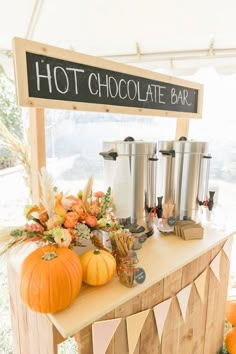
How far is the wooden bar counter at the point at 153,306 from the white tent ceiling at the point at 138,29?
1229mm

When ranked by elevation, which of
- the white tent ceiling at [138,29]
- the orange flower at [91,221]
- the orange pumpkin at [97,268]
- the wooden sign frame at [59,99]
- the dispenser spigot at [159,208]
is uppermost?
the white tent ceiling at [138,29]

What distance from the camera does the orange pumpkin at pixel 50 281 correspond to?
0.61 metres

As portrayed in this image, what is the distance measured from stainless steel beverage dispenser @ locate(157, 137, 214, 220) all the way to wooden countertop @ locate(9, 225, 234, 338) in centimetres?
16

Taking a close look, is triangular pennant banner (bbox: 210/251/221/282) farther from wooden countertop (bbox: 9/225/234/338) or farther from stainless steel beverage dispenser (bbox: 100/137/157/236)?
stainless steel beverage dispenser (bbox: 100/137/157/236)

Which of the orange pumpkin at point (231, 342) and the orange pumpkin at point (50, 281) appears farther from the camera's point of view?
the orange pumpkin at point (231, 342)

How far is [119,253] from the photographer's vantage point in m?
0.78

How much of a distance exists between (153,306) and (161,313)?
51 millimetres

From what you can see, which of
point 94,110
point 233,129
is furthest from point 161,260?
point 233,129

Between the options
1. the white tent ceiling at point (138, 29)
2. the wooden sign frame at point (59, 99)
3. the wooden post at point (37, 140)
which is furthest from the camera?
the white tent ceiling at point (138, 29)

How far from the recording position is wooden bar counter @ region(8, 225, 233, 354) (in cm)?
67

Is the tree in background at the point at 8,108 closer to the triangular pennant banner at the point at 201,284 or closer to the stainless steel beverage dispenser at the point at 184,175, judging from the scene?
the stainless steel beverage dispenser at the point at 184,175

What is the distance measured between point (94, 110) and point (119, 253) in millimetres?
561

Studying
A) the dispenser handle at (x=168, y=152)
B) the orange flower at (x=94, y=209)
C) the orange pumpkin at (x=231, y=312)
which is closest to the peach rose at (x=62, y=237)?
the orange flower at (x=94, y=209)

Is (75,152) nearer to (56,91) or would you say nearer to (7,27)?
(7,27)
